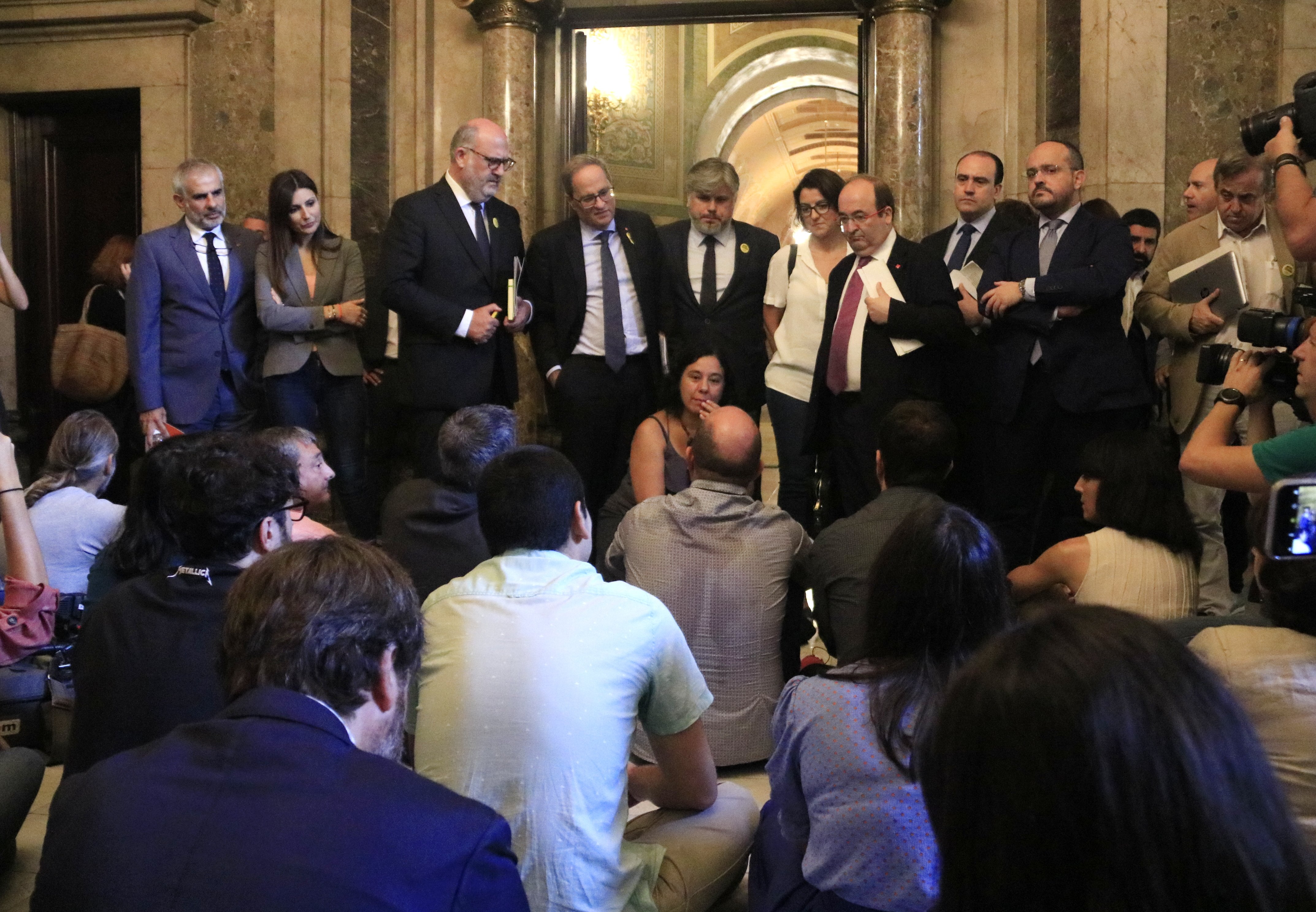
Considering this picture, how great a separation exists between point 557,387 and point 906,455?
1.99 m

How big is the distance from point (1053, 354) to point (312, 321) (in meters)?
2.69

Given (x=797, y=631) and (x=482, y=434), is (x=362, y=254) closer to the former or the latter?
(x=482, y=434)

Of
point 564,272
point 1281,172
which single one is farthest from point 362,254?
point 1281,172

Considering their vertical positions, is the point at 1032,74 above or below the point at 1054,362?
above

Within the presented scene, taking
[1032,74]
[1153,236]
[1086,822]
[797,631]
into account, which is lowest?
[797,631]

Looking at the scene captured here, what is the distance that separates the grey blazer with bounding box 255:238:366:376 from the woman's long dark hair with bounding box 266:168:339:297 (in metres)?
0.02

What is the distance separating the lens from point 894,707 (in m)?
1.89

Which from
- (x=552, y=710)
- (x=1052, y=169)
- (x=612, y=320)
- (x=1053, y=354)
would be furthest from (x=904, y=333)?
(x=552, y=710)

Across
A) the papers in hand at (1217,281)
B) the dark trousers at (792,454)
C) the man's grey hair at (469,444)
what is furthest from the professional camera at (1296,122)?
the man's grey hair at (469,444)

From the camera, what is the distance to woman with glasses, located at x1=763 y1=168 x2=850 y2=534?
4.84 metres

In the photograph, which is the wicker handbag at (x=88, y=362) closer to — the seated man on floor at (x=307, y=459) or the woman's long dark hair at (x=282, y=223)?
the woman's long dark hair at (x=282, y=223)

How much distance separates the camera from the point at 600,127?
320 inches

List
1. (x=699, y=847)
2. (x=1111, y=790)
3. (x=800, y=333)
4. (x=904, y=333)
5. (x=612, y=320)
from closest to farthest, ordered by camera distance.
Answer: (x=1111, y=790) → (x=699, y=847) → (x=904, y=333) → (x=800, y=333) → (x=612, y=320)

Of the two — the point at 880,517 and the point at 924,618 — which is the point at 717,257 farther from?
the point at 924,618
